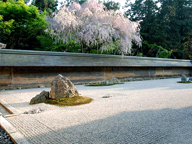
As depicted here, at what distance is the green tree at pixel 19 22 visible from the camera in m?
16.7

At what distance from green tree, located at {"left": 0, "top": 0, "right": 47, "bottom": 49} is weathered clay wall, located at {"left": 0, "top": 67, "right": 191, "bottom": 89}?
24.0ft

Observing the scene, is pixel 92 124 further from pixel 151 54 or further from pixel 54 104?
pixel 151 54

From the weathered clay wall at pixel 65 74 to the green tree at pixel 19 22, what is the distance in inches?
288

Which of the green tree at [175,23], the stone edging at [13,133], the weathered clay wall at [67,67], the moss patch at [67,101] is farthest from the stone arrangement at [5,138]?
the green tree at [175,23]

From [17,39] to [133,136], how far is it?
1946 cm

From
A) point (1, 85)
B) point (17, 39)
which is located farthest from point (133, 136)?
point (17, 39)

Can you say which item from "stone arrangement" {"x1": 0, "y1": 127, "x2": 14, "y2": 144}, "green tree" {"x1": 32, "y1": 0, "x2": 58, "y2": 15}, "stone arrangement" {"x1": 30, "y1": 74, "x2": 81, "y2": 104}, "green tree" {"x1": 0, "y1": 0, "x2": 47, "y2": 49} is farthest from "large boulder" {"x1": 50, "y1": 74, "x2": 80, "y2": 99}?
"green tree" {"x1": 32, "y1": 0, "x2": 58, "y2": 15}

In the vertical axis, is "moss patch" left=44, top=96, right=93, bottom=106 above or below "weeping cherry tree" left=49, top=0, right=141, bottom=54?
below

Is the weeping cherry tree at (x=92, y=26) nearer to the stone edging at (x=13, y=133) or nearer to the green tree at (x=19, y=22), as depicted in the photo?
the green tree at (x=19, y=22)

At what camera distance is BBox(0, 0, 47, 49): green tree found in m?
16.7

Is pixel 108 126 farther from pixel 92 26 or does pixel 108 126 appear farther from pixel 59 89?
pixel 92 26

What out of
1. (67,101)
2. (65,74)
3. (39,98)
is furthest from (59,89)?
(65,74)

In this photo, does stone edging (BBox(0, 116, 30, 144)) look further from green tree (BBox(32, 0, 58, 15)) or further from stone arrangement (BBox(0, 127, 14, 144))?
green tree (BBox(32, 0, 58, 15))

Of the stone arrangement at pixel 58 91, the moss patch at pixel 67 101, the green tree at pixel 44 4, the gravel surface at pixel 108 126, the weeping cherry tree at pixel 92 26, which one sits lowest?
the moss patch at pixel 67 101
